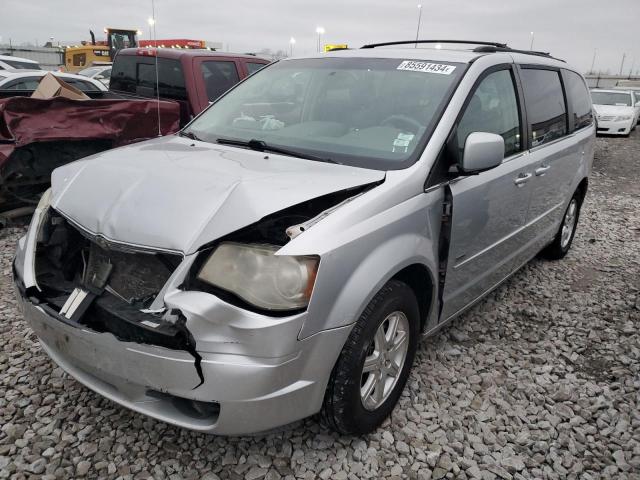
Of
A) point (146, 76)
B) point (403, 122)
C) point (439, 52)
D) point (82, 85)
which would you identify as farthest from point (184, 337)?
point (82, 85)

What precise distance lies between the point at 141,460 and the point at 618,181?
9.80m

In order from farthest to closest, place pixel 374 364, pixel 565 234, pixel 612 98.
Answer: pixel 612 98
pixel 565 234
pixel 374 364

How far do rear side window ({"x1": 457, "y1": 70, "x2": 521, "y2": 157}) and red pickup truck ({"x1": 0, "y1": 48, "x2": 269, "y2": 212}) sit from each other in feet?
9.02

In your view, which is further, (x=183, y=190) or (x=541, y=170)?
(x=541, y=170)

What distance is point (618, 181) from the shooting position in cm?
945

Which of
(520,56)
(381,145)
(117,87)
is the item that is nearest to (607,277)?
(520,56)

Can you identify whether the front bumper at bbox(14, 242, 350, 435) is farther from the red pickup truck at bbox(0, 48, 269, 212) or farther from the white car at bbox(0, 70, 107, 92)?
the white car at bbox(0, 70, 107, 92)

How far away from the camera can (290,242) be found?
1890 millimetres

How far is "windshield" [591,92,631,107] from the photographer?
15536mm

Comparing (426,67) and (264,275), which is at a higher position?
(426,67)

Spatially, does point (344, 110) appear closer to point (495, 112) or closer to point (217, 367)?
point (495, 112)

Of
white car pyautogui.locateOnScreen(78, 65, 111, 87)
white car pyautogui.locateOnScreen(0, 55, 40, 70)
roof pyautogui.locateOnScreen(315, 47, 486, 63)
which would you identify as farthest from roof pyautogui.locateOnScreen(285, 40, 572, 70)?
white car pyautogui.locateOnScreen(78, 65, 111, 87)

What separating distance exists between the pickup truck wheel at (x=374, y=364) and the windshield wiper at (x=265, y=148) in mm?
759

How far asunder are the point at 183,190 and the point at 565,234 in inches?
160
